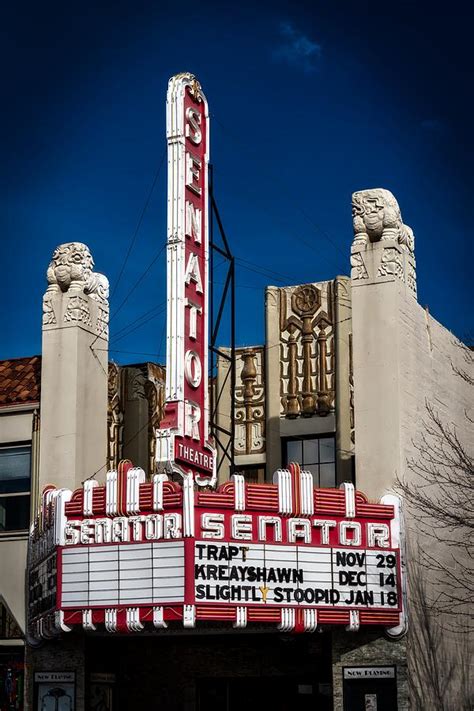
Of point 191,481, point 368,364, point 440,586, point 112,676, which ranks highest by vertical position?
point 368,364

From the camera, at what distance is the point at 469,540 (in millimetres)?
26781

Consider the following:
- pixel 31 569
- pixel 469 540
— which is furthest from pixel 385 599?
pixel 31 569

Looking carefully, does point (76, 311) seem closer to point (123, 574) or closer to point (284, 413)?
point (284, 413)

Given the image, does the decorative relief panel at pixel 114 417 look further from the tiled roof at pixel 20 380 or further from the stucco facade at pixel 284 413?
the tiled roof at pixel 20 380

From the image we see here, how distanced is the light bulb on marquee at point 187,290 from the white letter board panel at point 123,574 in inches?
67.5

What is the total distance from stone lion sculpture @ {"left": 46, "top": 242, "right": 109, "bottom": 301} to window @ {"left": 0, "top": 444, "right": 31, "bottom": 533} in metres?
3.72

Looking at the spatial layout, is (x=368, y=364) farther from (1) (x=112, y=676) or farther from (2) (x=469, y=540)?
(1) (x=112, y=676)

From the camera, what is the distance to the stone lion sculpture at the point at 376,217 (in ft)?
82.4

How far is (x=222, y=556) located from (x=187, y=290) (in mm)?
5451

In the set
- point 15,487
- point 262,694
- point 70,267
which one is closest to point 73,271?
point 70,267

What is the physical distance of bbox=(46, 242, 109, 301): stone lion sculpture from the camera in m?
27.7

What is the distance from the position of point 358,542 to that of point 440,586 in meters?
2.76

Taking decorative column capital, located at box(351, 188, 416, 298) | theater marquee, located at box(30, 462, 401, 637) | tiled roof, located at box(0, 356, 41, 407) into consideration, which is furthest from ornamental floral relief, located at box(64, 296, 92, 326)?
decorative column capital, located at box(351, 188, 416, 298)

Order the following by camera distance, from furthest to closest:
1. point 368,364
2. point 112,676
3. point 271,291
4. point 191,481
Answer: point 271,291, point 112,676, point 368,364, point 191,481
